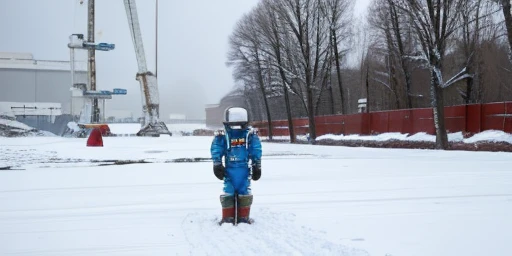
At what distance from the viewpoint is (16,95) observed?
58406 millimetres

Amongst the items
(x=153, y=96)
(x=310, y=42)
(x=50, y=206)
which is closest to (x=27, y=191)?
(x=50, y=206)

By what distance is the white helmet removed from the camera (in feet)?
19.6

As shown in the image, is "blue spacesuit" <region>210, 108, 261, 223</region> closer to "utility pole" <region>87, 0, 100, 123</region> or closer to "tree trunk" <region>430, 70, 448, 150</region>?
"tree trunk" <region>430, 70, 448, 150</region>

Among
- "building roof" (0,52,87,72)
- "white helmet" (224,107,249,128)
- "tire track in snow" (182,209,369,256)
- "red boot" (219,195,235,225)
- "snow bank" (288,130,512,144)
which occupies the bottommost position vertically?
"tire track in snow" (182,209,369,256)

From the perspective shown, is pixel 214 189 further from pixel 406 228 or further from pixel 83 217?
pixel 406 228

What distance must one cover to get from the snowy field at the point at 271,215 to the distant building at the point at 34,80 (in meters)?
52.7

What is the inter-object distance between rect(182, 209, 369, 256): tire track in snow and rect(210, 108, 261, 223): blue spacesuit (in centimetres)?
26

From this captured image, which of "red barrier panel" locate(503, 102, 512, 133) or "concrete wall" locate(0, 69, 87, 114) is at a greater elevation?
"concrete wall" locate(0, 69, 87, 114)

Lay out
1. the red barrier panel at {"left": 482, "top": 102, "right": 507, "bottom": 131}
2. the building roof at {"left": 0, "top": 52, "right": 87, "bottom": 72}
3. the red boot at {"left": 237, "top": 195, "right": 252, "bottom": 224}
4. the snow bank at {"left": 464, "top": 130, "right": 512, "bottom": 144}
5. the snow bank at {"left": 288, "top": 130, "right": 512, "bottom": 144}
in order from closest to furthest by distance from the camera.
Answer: the red boot at {"left": 237, "top": 195, "right": 252, "bottom": 224}, the snow bank at {"left": 464, "top": 130, "right": 512, "bottom": 144}, the snow bank at {"left": 288, "top": 130, "right": 512, "bottom": 144}, the red barrier panel at {"left": 482, "top": 102, "right": 507, "bottom": 131}, the building roof at {"left": 0, "top": 52, "right": 87, "bottom": 72}

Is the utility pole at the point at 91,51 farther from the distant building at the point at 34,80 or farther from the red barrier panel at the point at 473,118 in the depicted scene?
the distant building at the point at 34,80

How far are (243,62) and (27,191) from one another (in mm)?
41379

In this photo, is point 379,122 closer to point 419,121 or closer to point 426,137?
point 419,121

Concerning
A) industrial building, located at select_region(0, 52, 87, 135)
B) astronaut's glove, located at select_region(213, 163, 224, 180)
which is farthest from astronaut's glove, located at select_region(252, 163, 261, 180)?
industrial building, located at select_region(0, 52, 87, 135)

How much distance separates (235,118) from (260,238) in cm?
162
